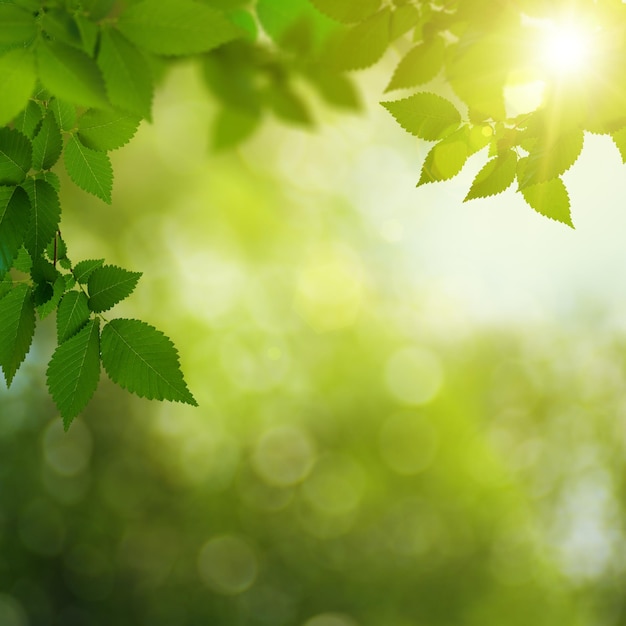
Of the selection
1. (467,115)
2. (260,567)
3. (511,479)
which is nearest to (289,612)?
(260,567)

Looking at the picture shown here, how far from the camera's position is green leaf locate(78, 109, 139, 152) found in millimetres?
1479

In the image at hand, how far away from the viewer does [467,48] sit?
126 cm

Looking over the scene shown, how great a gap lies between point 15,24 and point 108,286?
2.03 feet

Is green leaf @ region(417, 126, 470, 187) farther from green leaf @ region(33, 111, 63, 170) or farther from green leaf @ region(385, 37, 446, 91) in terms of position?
green leaf @ region(33, 111, 63, 170)

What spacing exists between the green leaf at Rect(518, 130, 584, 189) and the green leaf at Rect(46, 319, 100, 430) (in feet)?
3.36

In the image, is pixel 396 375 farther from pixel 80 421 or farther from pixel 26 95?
pixel 26 95

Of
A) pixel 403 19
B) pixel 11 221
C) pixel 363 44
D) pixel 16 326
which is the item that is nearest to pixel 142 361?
pixel 16 326

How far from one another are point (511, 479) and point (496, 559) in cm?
300

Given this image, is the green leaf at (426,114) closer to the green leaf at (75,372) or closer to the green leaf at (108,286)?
the green leaf at (108,286)

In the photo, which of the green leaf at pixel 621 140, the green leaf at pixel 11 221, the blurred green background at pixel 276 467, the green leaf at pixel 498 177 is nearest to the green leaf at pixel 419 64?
the green leaf at pixel 498 177

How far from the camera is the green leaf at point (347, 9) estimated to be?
4.91 feet

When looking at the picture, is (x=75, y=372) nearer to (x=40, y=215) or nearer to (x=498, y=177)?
(x=40, y=215)

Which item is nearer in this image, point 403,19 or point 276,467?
point 403,19

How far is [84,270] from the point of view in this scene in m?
1.58
